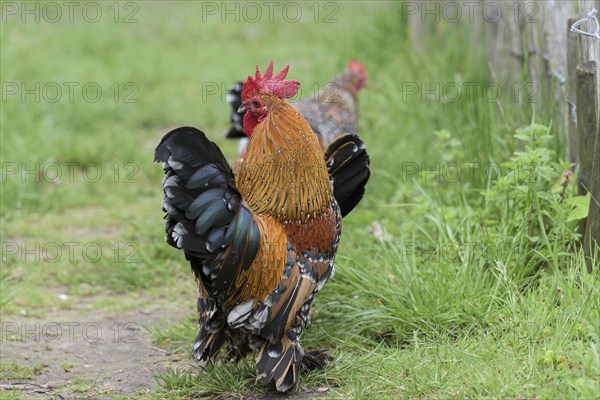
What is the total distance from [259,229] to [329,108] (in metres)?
2.76

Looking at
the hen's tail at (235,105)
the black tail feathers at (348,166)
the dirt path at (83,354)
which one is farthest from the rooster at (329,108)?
the dirt path at (83,354)

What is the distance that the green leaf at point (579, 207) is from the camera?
4410 mm

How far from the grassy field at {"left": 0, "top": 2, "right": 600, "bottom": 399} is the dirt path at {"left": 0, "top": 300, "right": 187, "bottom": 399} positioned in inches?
0.8

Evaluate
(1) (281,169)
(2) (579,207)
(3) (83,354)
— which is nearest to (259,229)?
(1) (281,169)

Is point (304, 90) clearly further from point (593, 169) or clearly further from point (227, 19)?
point (593, 169)

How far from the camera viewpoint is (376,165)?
6.71m

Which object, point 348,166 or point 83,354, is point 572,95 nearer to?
point 348,166

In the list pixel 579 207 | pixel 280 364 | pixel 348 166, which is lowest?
pixel 280 364

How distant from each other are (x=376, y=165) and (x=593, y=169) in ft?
8.47

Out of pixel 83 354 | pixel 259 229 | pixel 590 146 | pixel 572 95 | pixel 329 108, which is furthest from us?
pixel 329 108

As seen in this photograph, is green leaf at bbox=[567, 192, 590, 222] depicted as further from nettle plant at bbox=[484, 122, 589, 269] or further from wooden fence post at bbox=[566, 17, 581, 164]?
wooden fence post at bbox=[566, 17, 581, 164]

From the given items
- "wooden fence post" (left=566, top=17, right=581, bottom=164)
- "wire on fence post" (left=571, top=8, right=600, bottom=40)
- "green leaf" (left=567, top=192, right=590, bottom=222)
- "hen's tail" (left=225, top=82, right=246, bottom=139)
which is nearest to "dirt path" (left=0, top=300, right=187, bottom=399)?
"hen's tail" (left=225, top=82, right=246, bottom=139)

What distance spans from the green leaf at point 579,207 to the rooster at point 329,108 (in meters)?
2.11

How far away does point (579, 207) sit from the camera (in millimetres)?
4461
